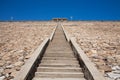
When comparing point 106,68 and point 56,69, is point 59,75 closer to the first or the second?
point 56,69

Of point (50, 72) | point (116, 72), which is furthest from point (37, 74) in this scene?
point (116, 72)

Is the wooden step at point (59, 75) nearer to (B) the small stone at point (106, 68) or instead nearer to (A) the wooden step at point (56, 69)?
(A) the wooden step at point (56, 69)

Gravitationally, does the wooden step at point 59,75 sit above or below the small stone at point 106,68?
below

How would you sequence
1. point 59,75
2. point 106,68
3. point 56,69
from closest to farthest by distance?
1. point 59,75
2. point 106,68
3. point 56,69

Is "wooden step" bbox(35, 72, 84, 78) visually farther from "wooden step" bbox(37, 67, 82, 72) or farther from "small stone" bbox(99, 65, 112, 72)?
"small stone" bbox(99, 65, 112, 72)

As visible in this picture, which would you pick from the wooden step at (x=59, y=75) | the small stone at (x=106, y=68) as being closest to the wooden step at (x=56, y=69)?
the wooden step at (x=59, y=75)

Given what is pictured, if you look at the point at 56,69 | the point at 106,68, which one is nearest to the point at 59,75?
the point at 56,69

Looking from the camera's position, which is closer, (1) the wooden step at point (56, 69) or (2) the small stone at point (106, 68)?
(2) the small stone at point (106, 68)

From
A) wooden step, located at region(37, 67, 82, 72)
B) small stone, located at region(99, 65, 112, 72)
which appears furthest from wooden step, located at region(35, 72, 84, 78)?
small stone, located at region(99, 65, 112, 72)

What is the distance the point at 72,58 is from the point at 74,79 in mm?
1811

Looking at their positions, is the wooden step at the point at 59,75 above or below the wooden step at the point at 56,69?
below

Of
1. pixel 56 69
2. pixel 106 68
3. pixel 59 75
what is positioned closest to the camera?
pixel 59 75

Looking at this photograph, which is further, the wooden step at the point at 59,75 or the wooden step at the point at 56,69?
the wooden step at the point at 56,69

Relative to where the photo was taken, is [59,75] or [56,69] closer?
[59,75]
